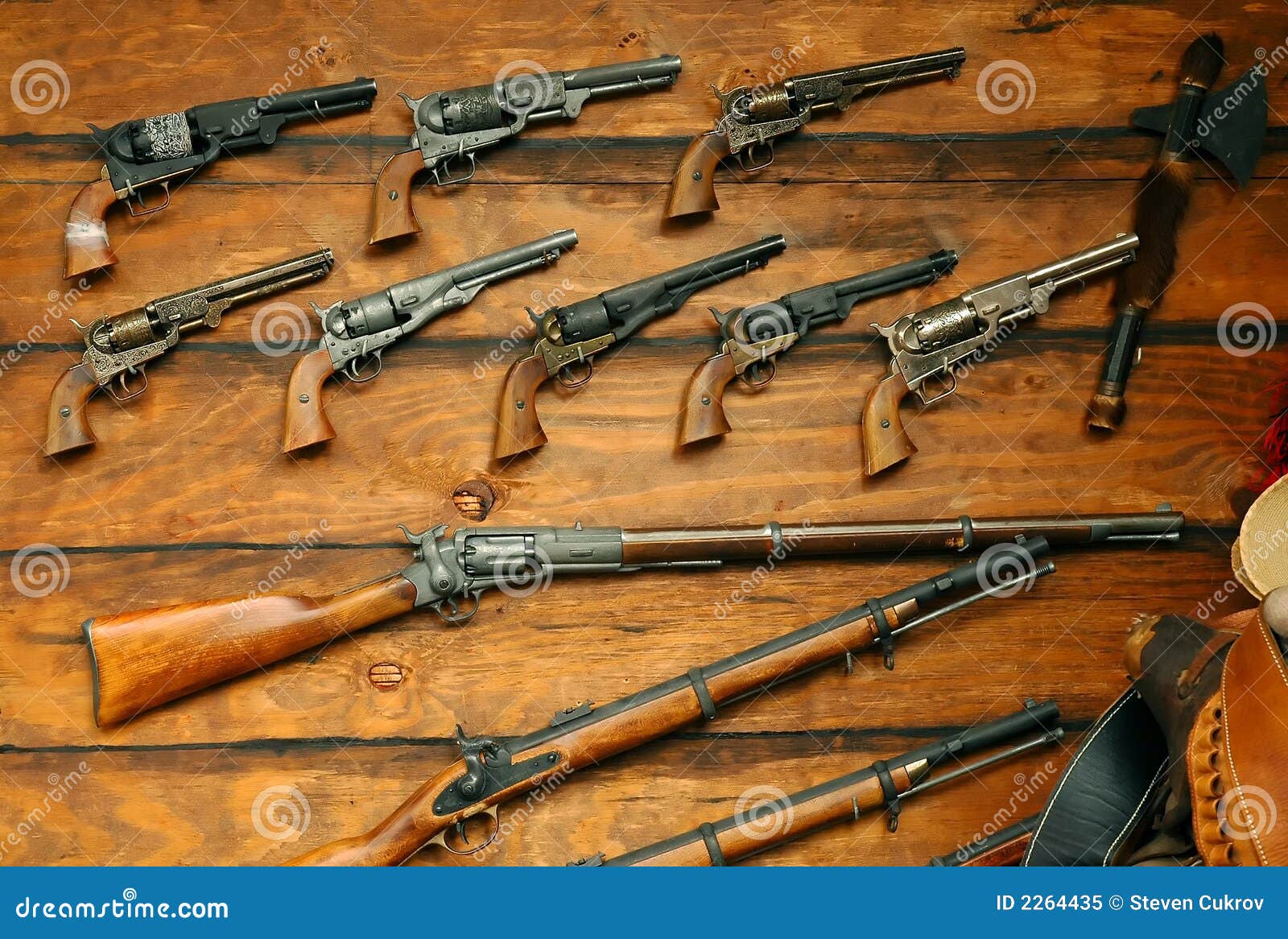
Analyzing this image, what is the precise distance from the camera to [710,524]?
2.81 meters

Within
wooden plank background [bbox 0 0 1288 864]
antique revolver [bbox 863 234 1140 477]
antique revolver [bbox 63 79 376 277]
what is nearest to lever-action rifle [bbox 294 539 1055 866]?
wooden plank background [bbox 0 0 1288 864]

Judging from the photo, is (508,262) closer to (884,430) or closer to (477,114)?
(477,114)

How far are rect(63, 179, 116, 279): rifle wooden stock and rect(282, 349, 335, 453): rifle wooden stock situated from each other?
54 centimetres

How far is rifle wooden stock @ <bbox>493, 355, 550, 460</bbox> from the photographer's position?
9.04 ft

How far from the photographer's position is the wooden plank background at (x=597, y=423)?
106 inches

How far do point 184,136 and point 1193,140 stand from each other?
2.43 m

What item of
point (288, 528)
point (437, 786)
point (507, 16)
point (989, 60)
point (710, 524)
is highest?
point (507, 16)

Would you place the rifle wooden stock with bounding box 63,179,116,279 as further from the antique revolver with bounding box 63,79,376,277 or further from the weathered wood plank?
the weathered wood plank

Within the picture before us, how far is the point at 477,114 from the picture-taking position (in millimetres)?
2807

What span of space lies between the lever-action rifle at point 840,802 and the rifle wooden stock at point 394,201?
4.95 feet

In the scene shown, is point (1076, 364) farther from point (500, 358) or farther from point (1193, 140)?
point (500, 358)

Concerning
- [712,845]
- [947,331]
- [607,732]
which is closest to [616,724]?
[607,732]

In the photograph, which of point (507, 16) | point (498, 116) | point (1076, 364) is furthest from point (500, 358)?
point (1076, 364)

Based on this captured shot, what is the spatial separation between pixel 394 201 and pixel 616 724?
1327 mm
